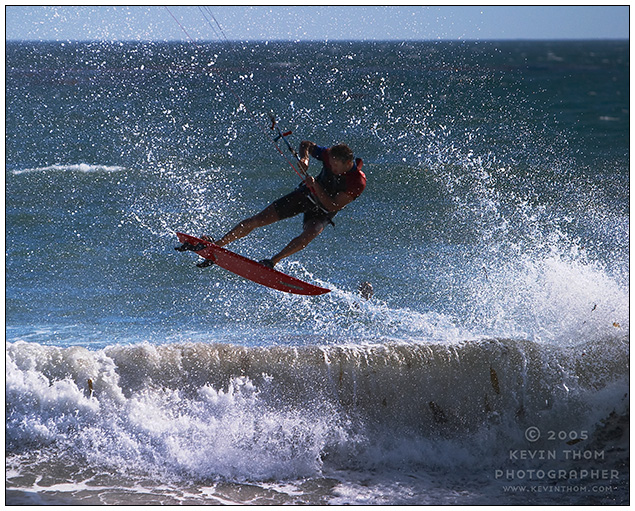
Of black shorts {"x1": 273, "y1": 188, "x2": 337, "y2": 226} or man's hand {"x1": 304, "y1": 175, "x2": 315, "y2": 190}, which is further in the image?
black shorts {"x1": 273, "y1": 188, "x2": 337, "y2": 226}

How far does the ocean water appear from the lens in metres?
4.78

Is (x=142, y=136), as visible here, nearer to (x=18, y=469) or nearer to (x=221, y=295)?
(x=221, y=295)

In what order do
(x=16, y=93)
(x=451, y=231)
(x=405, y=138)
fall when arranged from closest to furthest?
(x=451, y=231) < (x=405, y=138) < (x=16, y=93)

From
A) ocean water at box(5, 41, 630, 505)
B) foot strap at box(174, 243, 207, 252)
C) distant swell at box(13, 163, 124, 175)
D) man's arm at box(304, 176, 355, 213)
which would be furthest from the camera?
distant swell at box(13, 163, 124, 175)

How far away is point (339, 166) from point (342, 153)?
0.12 meters

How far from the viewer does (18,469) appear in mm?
4684

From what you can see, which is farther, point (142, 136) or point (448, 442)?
point (142, 136)

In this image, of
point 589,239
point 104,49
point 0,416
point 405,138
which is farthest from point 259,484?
point 104,49

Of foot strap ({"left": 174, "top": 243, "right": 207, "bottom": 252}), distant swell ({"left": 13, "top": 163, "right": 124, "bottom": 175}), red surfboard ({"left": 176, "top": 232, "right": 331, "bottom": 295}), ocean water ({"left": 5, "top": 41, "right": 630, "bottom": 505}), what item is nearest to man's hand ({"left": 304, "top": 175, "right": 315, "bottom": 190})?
red surfboard ({"left": 176, "top": 232, "right": 331, "bottom": 295})

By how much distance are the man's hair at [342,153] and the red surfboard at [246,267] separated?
3.26 ft

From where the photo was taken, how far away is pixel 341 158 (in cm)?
482

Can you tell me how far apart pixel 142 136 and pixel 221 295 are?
27.4 feet

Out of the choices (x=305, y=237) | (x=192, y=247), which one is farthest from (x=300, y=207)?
(x=192, y=247)

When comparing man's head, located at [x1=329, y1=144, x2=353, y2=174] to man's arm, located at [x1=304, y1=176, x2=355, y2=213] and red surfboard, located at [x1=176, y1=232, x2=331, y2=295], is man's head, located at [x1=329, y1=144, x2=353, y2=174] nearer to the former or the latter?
man's arm, located at [x1=304, y1=176, x2=355, y2=213]
